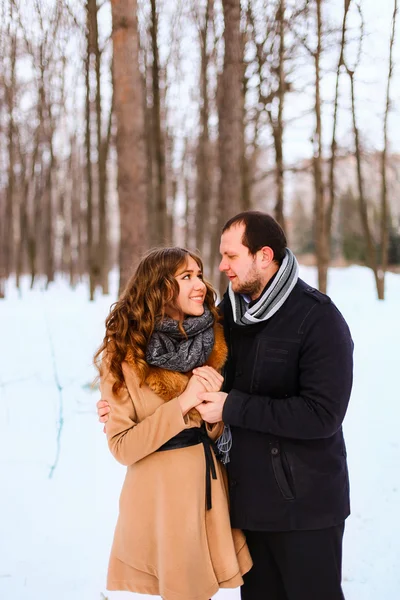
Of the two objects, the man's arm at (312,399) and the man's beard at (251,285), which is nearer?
the man's arm at (312,399)

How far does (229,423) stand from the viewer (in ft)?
6.73

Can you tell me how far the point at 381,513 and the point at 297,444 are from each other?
262cm

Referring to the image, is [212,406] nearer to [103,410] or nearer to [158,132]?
[103,410]

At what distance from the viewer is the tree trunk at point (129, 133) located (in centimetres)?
595

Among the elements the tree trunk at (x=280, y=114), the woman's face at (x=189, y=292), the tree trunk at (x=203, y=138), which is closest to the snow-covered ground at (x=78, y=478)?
the woman's face at (x=189, y=292)

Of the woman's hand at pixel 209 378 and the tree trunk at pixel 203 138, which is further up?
the tree trunk at pixel 203 138

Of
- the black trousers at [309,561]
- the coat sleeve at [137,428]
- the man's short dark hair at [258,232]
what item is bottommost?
the black trousers at [309,561]

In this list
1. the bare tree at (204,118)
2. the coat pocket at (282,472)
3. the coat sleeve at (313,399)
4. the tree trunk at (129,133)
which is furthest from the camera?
the bare tree at (204,118)

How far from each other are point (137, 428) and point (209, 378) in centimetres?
35

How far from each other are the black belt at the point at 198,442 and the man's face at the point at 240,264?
2.13ft

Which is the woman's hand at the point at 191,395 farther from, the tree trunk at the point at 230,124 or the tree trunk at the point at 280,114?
the tree trunk at the point at 280,114

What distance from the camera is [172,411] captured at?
2.07 meters

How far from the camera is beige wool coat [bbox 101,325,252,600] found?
2.08 metres

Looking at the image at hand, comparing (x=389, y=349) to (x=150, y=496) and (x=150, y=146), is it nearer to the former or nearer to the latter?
(x=150, y=496)
